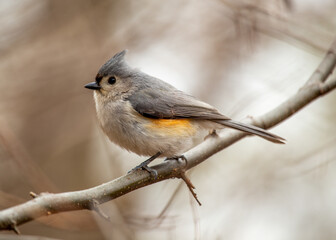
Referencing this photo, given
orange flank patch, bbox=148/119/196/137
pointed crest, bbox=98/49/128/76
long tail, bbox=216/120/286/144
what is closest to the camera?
long tail, bbox=216/120/286/144

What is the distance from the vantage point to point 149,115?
3.91 meters

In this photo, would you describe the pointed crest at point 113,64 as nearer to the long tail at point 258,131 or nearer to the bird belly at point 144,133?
the bird belly at point 144,133

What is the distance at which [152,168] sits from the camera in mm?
3453

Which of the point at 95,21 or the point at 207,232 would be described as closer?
the point at 207,232

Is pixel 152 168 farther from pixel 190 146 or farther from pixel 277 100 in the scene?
pixel 277 100

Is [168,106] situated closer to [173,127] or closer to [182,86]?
[173,127]

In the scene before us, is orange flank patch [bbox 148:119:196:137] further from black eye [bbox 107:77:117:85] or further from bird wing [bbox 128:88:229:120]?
black eye [bbox 107:77:117:85]

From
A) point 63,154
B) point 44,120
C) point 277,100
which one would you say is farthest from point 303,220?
point 44,120

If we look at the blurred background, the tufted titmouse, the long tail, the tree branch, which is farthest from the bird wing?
the blurred background

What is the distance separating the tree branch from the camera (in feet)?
8.31

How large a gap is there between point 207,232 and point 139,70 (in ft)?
6.05

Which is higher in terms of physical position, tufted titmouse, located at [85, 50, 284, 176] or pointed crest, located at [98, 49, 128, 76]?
Answer: pointed crest, located at [98, 49, 128, 76]

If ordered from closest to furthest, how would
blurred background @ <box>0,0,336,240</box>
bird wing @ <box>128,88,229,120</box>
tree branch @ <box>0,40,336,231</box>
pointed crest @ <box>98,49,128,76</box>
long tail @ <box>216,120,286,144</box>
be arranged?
tree branch @ <box>0,40,336,231</box> < long tail @ <box>216,120,286,144</box> < bird wing @ <box>128,88,229,120</box> < pointed crest @ <box>98,49,128,76</box> < blurred background @ <box>0,0,336,240</box>

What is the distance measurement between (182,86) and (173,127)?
252cm
